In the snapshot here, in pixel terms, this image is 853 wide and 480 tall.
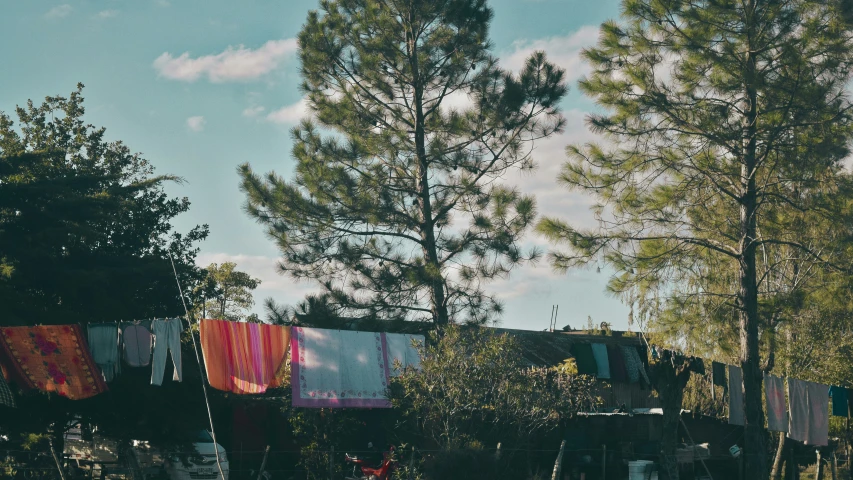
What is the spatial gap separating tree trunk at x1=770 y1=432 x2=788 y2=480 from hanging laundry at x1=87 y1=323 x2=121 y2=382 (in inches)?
583

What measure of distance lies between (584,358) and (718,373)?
10.8 feet

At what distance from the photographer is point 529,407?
14.2m

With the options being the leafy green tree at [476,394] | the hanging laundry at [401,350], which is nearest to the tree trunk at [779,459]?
the leafy green tree at [476,394]

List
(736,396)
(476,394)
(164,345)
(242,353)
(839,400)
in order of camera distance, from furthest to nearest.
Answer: (839,400) < (736,396) < (242,353) < (164,345) < (476,394)

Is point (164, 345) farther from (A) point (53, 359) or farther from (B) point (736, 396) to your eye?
(B) point (736, 396)

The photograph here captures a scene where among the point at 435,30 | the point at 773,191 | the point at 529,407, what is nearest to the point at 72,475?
the point at 529,407

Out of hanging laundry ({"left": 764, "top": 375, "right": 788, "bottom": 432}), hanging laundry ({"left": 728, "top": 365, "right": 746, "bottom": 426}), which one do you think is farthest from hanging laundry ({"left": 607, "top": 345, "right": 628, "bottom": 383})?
hanging laundry ({"left": 764, "top": 375, "right": 788, "bottom": 432})

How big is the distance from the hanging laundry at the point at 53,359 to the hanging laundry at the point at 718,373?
38.6ft

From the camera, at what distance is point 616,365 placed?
20.6 metres

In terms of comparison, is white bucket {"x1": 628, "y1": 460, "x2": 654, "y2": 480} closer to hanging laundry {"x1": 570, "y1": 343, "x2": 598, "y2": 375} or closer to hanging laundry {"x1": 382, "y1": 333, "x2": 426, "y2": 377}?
hanging laundry {"x1": 382, "y1": 333, "x2": 426, "y2": 377}

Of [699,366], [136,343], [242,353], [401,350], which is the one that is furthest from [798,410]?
[136,343]

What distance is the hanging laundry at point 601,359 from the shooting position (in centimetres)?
2028

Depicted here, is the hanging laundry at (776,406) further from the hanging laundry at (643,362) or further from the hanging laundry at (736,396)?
the hanging laundry at (643,362)

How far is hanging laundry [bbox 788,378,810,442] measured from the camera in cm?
1877
